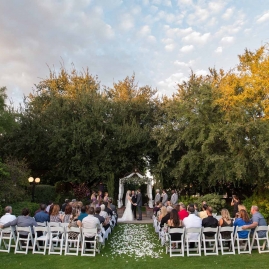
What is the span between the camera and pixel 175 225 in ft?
28.5

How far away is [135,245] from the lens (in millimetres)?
9938

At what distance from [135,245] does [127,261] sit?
219 centimetres

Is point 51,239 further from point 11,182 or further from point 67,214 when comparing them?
point 11,182

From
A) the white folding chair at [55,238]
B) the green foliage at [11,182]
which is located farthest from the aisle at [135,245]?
the green foliage at [11,182]

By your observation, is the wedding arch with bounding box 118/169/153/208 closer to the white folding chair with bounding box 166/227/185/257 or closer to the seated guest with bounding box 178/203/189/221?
the seated guest with bounding box 178/203/189/221

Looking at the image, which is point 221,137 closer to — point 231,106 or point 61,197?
point 231,106

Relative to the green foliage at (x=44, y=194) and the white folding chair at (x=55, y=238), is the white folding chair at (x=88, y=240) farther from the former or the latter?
the green foliage at (x=44, y=194)

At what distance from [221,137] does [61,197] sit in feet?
43.9

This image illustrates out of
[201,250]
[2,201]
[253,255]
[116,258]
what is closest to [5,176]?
[2,201]

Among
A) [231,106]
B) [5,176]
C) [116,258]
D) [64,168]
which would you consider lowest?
[116,258]

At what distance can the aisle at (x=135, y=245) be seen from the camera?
8.62 meters

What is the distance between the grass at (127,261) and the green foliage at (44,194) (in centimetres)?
1585

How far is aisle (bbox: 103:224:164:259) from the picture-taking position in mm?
8617

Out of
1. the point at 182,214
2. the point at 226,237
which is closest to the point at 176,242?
the point at 226,237
